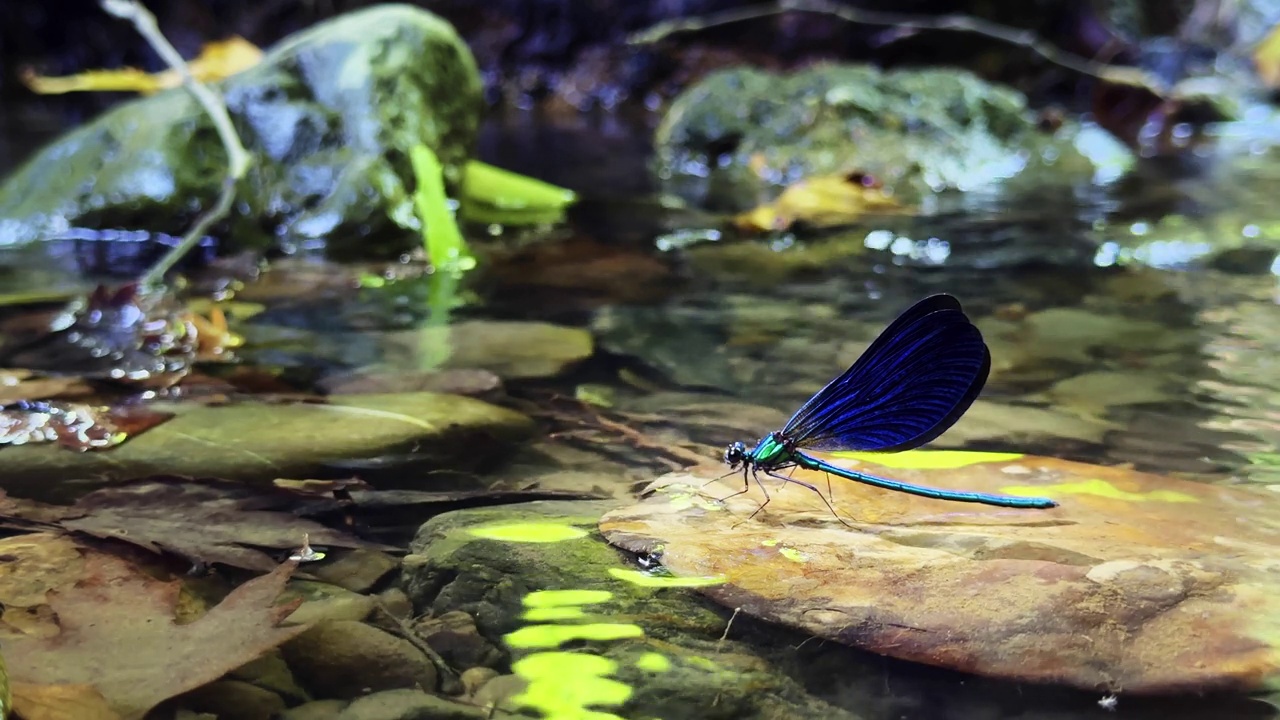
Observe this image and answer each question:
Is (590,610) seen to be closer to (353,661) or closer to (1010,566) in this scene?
(353,661)

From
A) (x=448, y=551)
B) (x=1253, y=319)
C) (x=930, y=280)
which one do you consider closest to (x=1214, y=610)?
(x=448, y=551)

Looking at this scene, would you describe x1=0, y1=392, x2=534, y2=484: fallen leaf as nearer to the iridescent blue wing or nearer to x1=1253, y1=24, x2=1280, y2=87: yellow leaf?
the iridescent blue wing

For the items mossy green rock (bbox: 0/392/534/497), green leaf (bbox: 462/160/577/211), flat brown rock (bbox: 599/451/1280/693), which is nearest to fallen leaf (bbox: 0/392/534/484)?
mossy green rock (bbox: 0/392/534/497)

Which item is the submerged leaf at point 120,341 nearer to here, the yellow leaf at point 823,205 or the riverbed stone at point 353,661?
the riverbed stone at point 353,661

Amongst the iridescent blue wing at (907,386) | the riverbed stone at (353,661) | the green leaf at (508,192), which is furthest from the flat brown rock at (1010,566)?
the green leaf at (508,192)

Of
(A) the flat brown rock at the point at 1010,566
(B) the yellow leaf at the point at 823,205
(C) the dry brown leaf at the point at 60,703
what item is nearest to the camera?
(C) the dry brown leaf at the point at 60,703

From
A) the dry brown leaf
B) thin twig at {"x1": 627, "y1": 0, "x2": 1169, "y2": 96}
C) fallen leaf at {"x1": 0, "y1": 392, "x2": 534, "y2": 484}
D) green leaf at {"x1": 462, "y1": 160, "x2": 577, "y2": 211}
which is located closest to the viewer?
the dry brown leaf
